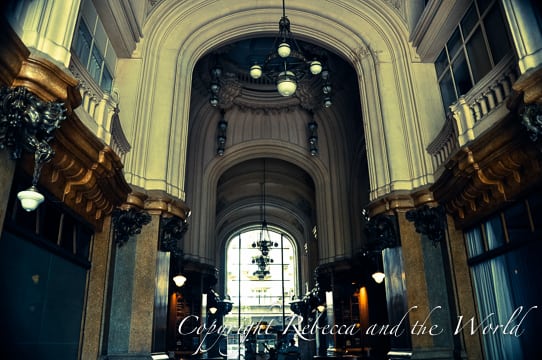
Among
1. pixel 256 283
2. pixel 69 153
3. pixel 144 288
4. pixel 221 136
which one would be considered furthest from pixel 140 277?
pixel 256 283

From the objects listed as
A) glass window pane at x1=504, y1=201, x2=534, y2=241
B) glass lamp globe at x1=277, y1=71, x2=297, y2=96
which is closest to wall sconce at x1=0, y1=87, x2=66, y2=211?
glass lamp globe at x1=277, y1=71, x2=297, y2=96

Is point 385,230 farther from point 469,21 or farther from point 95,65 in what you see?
point 95,65

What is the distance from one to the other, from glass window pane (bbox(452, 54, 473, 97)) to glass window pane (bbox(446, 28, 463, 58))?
0.66 ft

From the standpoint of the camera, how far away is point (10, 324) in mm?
4125

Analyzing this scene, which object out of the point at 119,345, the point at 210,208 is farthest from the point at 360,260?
the point at 119,345

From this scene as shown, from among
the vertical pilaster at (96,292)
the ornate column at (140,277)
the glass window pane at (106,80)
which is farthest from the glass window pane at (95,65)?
the vertical pilaster at (96,292)

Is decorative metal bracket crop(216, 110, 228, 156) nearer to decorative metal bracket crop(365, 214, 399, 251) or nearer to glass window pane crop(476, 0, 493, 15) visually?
decorative metal bracket crop(365, 214, 399, 251)

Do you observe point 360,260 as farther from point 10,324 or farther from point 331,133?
point 10,324

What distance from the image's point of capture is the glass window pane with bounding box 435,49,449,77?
7.73 meters

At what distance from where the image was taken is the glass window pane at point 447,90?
737 centimetres

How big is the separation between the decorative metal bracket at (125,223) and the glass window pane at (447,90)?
18.3 ft

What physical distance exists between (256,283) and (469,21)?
2440cm

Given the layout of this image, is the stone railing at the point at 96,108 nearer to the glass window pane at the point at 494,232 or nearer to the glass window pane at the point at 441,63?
the glass window pane at the point at 494,232

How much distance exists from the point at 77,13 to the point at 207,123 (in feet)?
31.2
